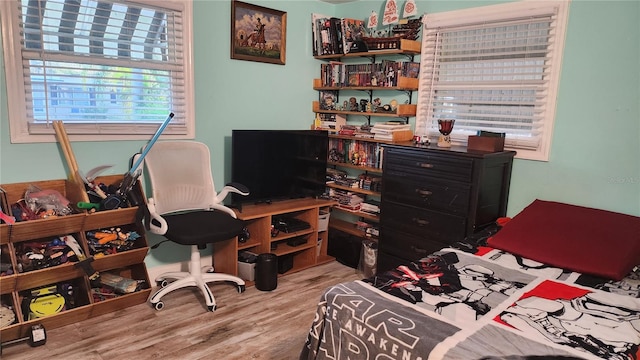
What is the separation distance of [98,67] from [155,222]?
3.53ft

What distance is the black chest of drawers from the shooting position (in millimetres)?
2658

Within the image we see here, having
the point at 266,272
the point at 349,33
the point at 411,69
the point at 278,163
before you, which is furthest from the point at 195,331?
the point at 349,33

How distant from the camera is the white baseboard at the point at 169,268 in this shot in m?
3.09

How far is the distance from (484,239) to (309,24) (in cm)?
240

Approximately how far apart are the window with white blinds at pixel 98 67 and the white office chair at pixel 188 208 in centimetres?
23

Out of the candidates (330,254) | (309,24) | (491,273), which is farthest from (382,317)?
(309,24)

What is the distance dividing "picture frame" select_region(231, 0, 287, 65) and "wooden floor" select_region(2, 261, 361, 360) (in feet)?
6.11

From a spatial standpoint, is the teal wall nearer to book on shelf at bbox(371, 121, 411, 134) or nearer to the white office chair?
the white office chair

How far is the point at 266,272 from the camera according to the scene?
3016 mm

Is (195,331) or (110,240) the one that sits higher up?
(110,240)

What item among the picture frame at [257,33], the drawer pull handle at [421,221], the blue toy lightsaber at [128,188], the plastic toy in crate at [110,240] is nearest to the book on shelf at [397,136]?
the drawer pull handle at [421,221]

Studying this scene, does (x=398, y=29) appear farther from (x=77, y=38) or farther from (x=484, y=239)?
(x=77, y=38)

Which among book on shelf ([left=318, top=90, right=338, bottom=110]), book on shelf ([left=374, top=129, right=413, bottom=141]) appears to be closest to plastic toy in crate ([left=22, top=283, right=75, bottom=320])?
book on shelf ([left=374, top=129, right=413, bottom=141])

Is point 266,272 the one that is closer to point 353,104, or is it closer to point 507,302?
point 353,104
